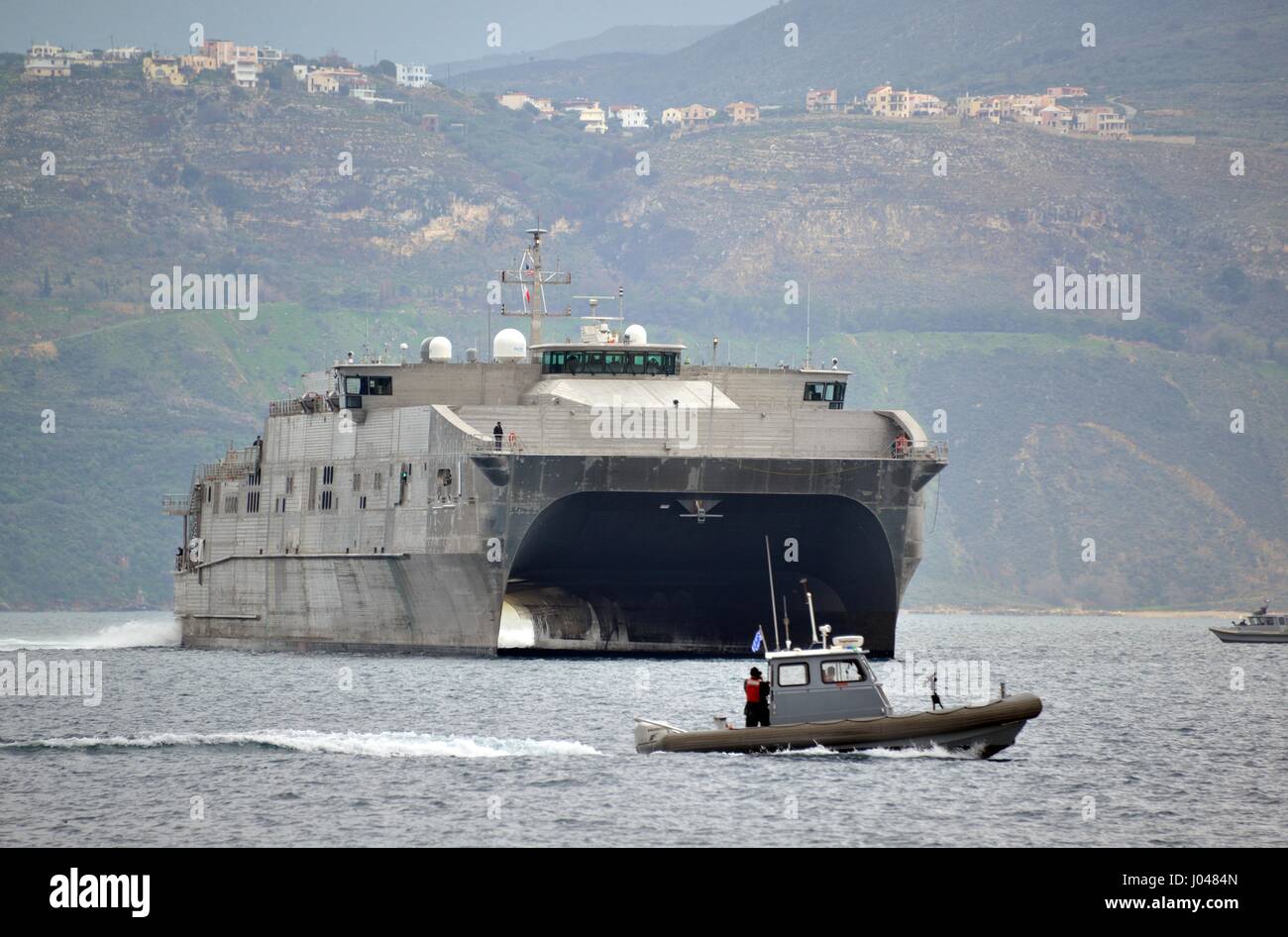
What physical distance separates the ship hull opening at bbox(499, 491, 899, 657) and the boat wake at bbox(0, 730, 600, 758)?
19114mm

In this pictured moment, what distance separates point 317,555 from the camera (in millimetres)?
80438

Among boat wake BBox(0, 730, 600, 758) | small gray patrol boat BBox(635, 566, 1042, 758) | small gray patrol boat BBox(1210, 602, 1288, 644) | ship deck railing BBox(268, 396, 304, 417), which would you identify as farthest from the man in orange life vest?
small gray patrol boat BBox(1210, 602, 1288, 644)

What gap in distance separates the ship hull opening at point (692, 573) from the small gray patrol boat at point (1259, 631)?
2258 inches

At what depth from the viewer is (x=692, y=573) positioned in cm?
7312

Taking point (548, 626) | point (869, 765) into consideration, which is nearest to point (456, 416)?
point (548, 626)

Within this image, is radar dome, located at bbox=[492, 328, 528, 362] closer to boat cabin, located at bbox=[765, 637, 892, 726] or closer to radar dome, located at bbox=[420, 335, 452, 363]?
radar dome, located at bbox=[420, 335, 452, 363]

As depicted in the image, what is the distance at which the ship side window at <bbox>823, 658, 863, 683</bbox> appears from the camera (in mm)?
44719

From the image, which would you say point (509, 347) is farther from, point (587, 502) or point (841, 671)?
point (841, 671)

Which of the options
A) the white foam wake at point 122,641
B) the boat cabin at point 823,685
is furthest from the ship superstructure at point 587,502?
the boat cabin at point 823,685

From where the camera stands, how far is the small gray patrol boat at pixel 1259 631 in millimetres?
125125

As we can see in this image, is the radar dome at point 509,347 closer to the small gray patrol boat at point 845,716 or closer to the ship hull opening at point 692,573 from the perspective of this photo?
the ship hull opening at point 692,573
